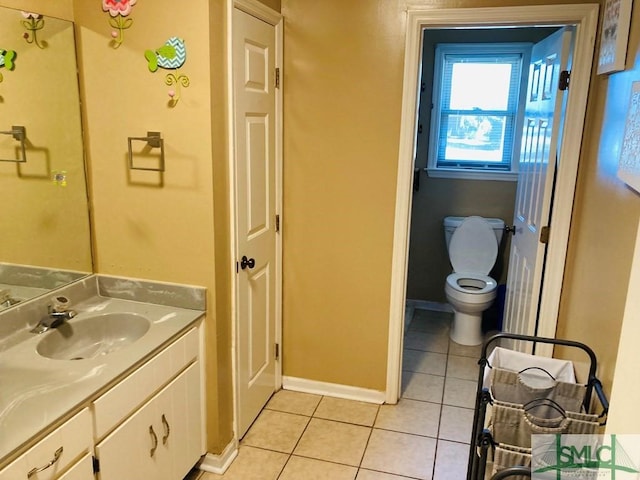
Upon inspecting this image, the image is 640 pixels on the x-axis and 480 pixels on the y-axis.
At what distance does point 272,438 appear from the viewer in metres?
2.56

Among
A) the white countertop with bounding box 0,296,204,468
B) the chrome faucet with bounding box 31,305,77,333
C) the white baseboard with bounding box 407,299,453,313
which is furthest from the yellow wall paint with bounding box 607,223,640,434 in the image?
the white baseboard with bounding box 407,299,453,313

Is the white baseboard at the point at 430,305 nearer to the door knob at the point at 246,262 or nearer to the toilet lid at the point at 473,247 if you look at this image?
the toilet lid at the point at 473,247

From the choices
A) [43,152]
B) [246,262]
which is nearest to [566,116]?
[246,262]

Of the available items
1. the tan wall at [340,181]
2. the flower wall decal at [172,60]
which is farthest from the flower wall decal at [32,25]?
the tan wall at [340,181]

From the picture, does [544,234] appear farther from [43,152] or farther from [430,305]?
[43,152]

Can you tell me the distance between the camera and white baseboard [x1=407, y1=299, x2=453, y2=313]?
Result: 13.9 feet

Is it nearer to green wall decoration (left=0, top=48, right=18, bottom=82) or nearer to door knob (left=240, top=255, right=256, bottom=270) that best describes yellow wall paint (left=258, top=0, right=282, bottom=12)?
green wall decoration (left=0, top=48, right=18, bottom=82)

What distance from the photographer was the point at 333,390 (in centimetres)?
296

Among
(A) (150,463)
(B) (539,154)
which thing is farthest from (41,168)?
(B) (539,154)

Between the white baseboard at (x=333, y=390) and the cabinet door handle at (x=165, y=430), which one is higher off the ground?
the cabinet door handle at (x=165, y=430)

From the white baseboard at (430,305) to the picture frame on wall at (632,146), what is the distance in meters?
2.84

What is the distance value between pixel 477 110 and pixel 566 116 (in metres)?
1.69

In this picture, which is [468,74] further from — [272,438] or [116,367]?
[116,367]

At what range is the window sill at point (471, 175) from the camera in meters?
3.82
